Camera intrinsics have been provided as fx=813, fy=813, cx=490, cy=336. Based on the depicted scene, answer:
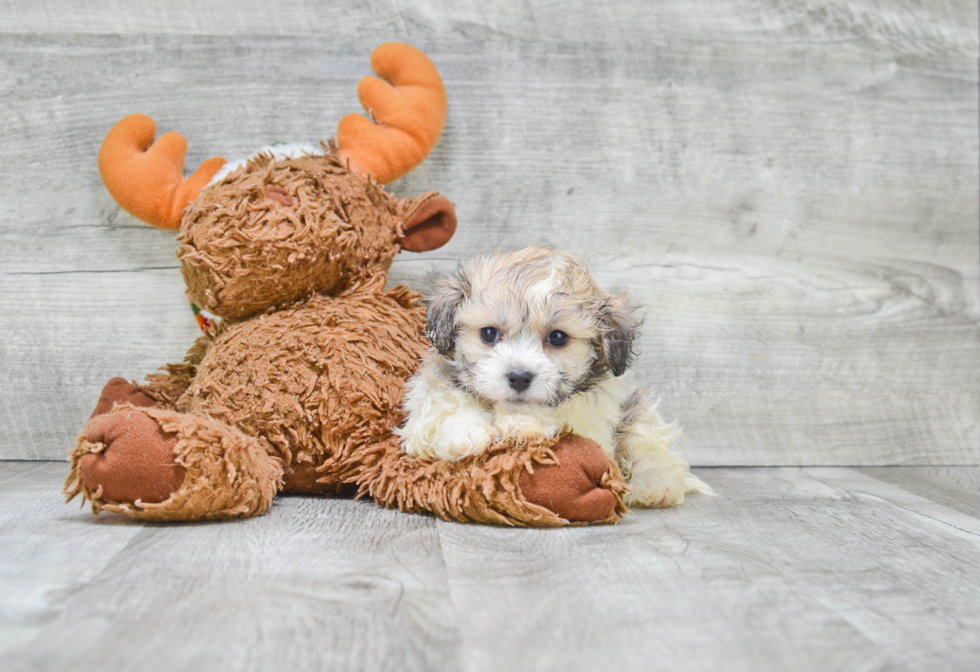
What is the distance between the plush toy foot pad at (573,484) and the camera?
157 cm

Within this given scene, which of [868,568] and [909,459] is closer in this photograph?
[868,568]

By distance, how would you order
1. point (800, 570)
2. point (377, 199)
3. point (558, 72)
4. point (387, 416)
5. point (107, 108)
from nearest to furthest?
point (800, 570) → point (387, 416) → point (377, 199) → point (107, 108) → point (558, 72)

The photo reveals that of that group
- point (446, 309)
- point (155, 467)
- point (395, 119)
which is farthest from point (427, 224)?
point (155, 467)

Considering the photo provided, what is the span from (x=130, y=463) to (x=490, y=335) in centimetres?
70

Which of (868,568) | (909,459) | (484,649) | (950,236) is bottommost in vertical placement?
(909,459)

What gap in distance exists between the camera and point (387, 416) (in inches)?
69.6

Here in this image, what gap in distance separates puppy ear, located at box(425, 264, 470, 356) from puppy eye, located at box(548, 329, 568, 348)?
0.20 m

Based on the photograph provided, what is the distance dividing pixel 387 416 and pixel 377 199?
0.52 m

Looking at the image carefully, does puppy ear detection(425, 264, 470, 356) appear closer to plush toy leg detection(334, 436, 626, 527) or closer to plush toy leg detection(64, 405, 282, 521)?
plush toy leg detection(334, 436, 626, 527)

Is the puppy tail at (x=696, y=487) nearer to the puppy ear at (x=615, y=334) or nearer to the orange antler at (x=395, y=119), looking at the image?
the puppy ear at (x=615, y=334)

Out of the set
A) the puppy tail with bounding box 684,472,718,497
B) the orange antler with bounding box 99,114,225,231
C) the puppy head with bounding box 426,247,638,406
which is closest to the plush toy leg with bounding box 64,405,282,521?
the puppy head with bounding box 426,247,638,406

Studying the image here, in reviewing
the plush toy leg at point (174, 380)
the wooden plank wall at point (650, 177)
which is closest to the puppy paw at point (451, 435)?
the plush toy leg at point (174, 380)

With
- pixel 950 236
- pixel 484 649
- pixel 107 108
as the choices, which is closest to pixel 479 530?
pixel 484 649

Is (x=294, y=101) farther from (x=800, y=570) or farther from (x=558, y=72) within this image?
(x=800, y=570)
